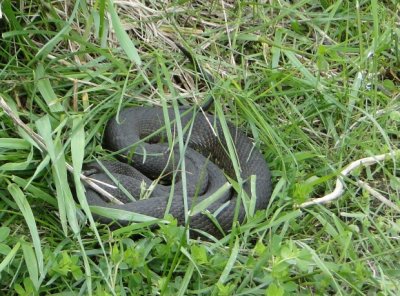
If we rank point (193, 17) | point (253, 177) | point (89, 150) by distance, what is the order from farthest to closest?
A: point (193, 17) → point (89, 150) → point (253, 177)

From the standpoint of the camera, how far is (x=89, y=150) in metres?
4.61

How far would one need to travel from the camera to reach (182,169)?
165 inches

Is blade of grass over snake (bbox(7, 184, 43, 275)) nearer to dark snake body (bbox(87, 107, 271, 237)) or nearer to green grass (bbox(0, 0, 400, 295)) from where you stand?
green grass (bbox(0, 0, 400, 295))

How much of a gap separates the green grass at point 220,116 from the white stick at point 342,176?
0.04m

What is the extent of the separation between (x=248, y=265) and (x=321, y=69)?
5.12 feet

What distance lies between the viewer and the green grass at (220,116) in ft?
12.5

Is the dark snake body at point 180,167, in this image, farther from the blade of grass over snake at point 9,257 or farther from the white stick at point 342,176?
the blade of grass over snake at point 9,257

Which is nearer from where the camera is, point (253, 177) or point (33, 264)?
point (33, 264)

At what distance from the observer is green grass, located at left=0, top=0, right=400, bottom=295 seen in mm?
3816

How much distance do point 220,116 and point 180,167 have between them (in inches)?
13.3

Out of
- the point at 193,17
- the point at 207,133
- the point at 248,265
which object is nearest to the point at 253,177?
the point at 248,265

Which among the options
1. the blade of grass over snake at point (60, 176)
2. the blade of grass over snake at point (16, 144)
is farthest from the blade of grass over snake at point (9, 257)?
the blade of grass over snake at point (16, 144)

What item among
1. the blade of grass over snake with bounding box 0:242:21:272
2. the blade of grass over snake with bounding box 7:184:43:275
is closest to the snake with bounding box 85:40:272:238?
the blade of grass over snake with bounding box 7:184:43:275

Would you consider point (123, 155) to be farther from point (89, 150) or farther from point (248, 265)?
point (248, 265)
